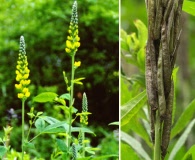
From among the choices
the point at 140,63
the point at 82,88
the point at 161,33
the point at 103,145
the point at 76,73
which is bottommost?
the point at 103,145

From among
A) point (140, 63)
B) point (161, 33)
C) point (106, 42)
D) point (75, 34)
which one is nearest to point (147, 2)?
point (161, 33)

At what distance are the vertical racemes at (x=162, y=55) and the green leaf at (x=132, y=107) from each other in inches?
3.2

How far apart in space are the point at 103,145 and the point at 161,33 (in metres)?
1.48

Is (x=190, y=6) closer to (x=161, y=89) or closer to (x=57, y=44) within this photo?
(x=161, y=89)

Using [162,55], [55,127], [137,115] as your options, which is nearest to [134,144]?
[137,115]

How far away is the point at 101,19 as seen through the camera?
237 centimetres

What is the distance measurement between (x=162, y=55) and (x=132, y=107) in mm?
144

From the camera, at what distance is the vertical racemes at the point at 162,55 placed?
65 cm

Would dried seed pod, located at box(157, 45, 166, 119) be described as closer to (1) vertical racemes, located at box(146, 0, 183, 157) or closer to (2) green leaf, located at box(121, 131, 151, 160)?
(1) vertical racemes, located at box(146, 0, 183, 157)

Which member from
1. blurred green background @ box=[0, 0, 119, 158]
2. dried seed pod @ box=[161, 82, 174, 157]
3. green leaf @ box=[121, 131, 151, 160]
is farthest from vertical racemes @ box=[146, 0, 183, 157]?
blurred green background @ box=[0, 0, 119, 158]

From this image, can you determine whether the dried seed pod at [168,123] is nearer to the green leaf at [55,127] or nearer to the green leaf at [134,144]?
the green leaf at [134,144]

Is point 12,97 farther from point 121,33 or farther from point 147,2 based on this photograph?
Answer: point 147,2

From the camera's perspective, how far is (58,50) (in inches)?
95.8

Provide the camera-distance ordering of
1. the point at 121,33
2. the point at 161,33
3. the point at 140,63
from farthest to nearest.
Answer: the point at 121,33 → the point at 140,63 → the point at 161,33
